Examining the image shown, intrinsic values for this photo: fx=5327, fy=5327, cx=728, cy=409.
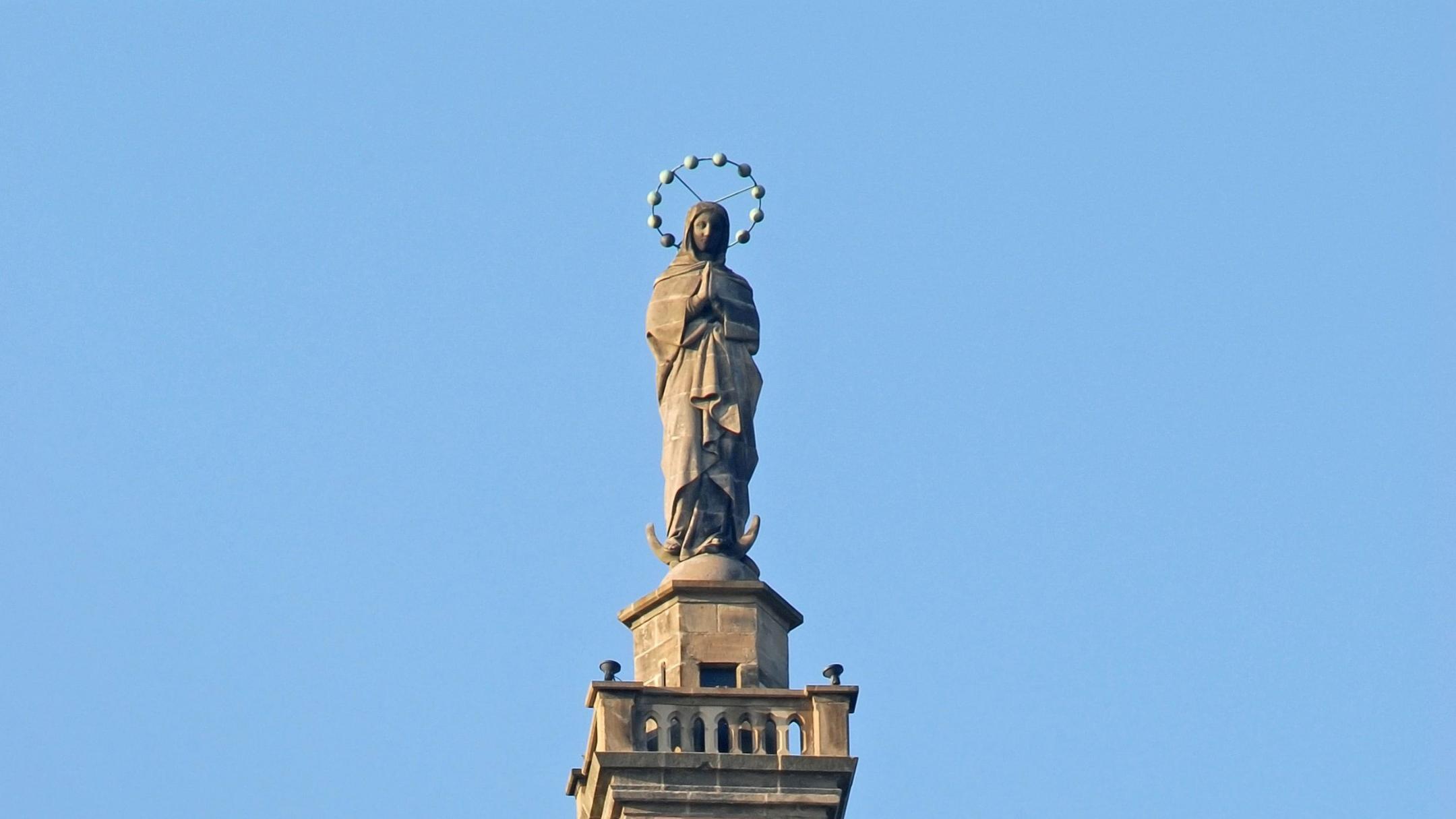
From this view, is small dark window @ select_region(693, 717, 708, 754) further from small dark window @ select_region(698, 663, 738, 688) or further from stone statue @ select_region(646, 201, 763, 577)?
stone statue @ select_region(646, 201, 763, 577)

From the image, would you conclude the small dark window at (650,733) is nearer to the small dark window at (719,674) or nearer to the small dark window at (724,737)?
the small dark window at (724,737)

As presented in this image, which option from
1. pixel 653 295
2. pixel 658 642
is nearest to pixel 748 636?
Result: pixel 658 642

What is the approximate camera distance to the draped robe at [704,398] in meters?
54.0

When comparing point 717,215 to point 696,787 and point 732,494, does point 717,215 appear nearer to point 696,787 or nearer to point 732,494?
point 732,494

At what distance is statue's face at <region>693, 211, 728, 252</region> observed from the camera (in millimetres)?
55812

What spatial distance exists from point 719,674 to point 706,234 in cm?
543

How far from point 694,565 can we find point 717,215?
4446 millimetres

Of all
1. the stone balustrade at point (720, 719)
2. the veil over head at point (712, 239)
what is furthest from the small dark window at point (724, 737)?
the veil over head at point (712, 239)

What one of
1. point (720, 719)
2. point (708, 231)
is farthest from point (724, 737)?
point (708, 231)

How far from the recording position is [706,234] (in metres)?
55.8

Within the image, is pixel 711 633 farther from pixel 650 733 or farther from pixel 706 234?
pixel 706 234

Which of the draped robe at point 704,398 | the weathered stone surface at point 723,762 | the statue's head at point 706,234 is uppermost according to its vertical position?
the statue's head at point 706,234

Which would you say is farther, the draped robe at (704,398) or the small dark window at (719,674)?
the draped robe at (704,398)

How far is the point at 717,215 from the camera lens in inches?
2202
